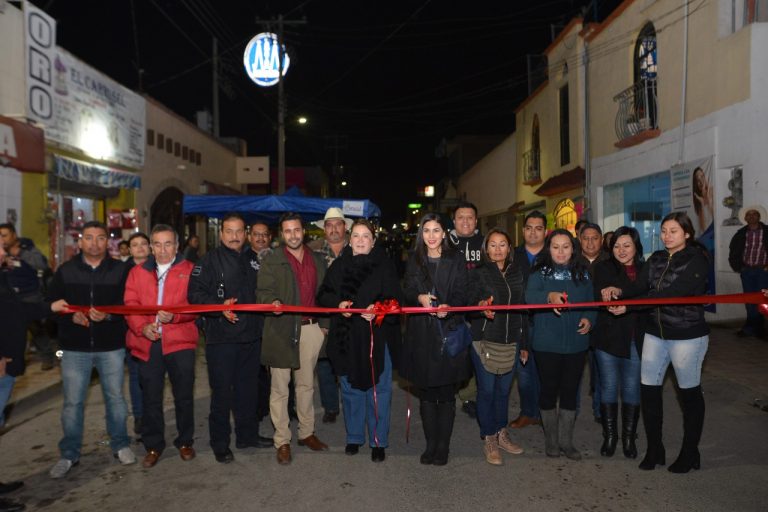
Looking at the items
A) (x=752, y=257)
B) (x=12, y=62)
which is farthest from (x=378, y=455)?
(x=12, y=62)

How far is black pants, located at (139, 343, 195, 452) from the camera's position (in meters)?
5.07

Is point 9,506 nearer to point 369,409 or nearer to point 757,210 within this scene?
point 369,409

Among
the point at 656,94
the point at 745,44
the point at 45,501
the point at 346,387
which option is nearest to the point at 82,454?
the point at 45,501

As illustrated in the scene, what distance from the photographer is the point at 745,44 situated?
995 centimetres

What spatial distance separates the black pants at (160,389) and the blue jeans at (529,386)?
120 inches

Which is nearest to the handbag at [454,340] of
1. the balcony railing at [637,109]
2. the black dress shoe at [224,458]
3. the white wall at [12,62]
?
the black dress shoe at [224,458]

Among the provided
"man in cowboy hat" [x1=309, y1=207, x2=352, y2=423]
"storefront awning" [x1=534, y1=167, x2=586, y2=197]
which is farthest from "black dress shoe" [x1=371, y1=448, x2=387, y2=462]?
"storefront awning" [x1=534, y1=167, x2=586, y2=197]

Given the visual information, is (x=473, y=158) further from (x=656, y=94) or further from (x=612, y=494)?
(x=612, y=494)

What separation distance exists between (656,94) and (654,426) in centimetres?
1038

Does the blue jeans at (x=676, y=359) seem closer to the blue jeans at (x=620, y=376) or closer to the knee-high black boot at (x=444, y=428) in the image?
the blue jeans at (x=620, y=376)

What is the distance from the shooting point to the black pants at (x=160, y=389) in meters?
5.07

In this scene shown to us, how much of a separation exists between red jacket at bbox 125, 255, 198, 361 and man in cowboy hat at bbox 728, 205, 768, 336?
8.43 metres

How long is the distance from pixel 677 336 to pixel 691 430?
2.49ft

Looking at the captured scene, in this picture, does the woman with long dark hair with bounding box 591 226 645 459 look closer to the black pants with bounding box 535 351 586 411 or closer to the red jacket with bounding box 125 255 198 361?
the black pants with bounding box 535 351 586 411
